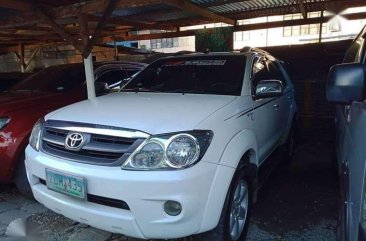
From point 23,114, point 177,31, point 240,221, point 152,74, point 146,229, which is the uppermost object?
point 177,31

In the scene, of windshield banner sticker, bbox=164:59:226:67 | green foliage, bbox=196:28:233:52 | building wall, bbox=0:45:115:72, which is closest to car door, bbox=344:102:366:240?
windshield banner sticker, bbox=164:59:226:67

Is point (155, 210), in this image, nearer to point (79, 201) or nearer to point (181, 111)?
point (79, 201)

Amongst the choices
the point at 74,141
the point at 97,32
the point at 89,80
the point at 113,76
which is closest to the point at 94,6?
the point at 97,32

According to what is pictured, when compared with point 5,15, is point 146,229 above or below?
below

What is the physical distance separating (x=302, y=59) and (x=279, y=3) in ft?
8.50

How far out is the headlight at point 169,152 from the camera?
7.40 feet

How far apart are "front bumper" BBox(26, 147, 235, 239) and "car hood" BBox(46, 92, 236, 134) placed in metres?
0.33

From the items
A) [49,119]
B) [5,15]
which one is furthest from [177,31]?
[49,119]

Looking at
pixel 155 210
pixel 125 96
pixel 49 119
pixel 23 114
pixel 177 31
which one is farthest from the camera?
pixel 177 31

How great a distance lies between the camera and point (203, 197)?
2246 millimetres

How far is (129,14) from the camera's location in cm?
736

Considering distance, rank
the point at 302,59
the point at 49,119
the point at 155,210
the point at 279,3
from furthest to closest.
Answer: the point at 302,59, the point at 279,3, the point at 49,119, the point at 155,210

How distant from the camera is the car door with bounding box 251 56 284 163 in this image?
339cm

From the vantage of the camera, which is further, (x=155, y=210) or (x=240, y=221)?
(x=240, y=221)
